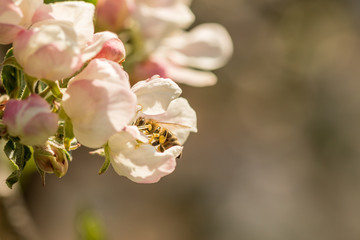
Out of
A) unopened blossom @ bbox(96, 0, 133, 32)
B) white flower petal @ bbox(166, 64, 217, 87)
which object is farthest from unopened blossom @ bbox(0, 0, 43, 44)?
white flower petal @ bbox(166, 64, 217, 87)

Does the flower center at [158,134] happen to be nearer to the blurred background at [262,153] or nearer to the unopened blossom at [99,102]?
the unopened blossom at [99,102]

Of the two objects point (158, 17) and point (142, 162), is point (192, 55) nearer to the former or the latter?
point (158, 17)

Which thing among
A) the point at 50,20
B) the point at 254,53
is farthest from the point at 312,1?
the point at 50,20

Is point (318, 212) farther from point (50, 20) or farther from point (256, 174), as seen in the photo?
point (50, 20)

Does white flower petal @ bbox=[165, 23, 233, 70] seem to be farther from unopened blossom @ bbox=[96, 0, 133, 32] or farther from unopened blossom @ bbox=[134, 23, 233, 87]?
unopened blossom @ bbox=[96, 0, 133, 32]

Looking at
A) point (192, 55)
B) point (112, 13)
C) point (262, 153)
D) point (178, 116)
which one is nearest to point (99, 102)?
point (178, 116)

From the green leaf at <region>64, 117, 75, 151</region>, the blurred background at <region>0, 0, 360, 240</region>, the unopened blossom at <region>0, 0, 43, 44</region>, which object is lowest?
the blurred background at <region>0, 0, 360, 240</region>
